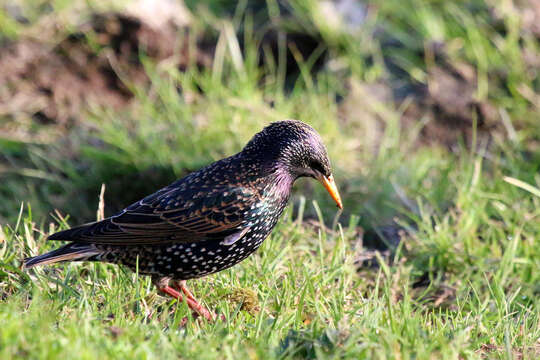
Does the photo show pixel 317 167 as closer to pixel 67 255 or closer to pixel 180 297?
pixel 180 297

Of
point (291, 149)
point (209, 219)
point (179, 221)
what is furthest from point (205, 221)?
point (291, 149)

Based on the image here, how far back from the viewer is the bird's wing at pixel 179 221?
3.82m

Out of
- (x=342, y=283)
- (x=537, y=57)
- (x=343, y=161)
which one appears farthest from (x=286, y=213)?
(x=537, y=57)

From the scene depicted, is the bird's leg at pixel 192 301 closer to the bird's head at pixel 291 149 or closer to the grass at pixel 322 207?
the grass at pixel 322 207

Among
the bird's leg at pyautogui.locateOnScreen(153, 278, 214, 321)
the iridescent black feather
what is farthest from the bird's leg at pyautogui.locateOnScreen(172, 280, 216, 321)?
the iridescent black feather

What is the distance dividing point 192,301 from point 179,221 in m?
0.43

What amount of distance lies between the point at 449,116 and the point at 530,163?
88cm

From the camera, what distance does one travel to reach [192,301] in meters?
3.79

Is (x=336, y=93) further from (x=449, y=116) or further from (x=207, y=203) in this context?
(x=207, y=203)

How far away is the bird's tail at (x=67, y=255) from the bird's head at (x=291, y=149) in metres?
0.99

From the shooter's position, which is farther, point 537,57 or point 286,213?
point 537,57

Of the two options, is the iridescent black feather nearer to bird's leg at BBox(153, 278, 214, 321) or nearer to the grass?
bird's leg at BBox(153, 278, 214, 321)

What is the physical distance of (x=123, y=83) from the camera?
6.70 m

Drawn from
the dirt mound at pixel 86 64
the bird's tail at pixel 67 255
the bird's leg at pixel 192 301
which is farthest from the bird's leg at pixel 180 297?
the dirt mound at pixel 86 64
